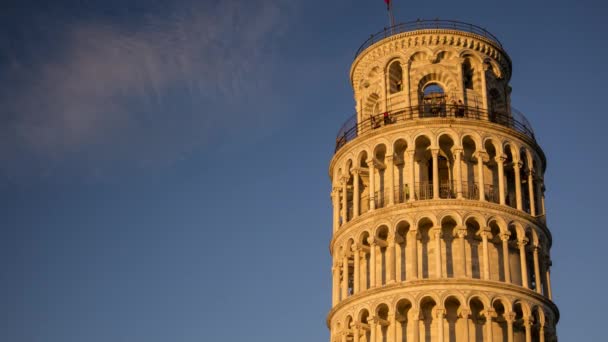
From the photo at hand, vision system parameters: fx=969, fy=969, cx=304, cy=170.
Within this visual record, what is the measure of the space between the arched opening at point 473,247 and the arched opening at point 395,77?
11.9 m

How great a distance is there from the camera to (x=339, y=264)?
61062 mm

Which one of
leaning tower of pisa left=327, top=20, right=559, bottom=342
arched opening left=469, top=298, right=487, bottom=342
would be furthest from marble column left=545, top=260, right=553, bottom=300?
arched opening left=469, top=298, right=487, bottom=342

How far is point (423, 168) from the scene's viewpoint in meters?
60.2

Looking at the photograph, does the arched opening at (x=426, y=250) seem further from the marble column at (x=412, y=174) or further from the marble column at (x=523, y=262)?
the marble column at (x=523, y=262)

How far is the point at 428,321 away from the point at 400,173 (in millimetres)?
9792

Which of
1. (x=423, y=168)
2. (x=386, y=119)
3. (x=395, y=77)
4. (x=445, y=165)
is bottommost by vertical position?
(x=423, y=168)

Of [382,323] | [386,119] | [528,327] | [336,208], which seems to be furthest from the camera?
[336,208]

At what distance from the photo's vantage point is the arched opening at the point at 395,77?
2569 inches

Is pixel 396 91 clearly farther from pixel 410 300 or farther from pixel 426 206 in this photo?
pixel 410 300

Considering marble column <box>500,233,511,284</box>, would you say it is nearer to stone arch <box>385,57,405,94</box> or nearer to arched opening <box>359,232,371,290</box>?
arched opening <box>359,232,371,290</box>

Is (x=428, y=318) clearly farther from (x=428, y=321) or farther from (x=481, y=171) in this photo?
(x=481, y=171)

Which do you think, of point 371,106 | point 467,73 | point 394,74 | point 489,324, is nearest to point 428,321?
point 489,324

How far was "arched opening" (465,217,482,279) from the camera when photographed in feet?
185

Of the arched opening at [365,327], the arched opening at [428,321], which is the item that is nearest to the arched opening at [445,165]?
the arched opening at [428,321]
